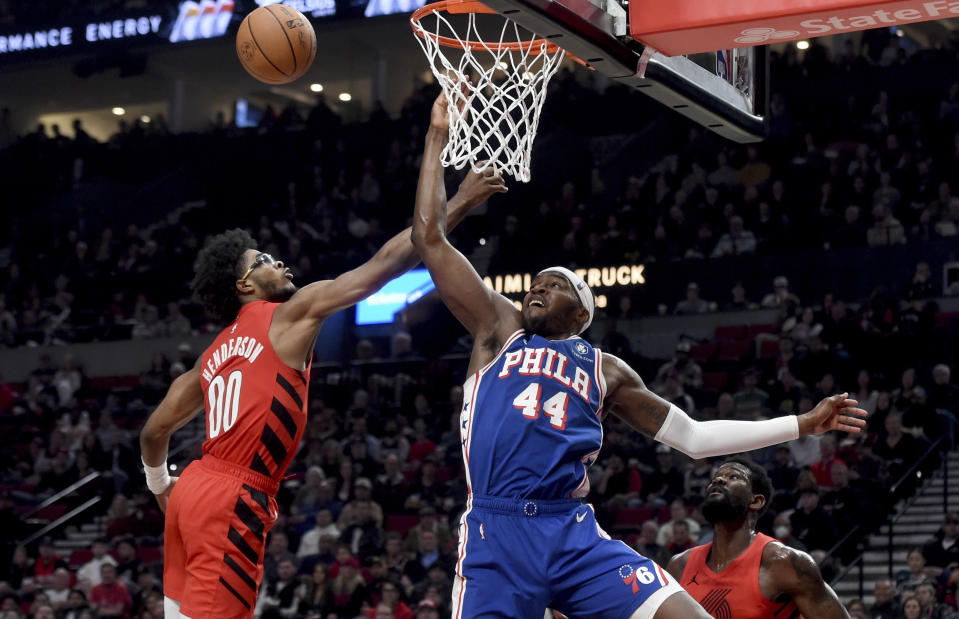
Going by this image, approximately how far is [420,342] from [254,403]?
43.1 ft

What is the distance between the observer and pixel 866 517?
11281mm

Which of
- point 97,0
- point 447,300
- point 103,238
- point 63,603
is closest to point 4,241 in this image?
point 103,238

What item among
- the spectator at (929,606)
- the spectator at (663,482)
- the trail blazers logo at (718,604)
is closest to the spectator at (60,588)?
the spectator at (663,482)

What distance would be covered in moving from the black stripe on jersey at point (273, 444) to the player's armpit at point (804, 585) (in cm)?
224

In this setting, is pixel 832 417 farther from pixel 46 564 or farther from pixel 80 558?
pixel 80 558

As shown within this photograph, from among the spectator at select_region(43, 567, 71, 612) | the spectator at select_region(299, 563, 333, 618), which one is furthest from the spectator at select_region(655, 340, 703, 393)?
the spectator at select_region(43, 567, 71, 612)

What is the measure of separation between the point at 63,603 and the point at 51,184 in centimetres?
1504

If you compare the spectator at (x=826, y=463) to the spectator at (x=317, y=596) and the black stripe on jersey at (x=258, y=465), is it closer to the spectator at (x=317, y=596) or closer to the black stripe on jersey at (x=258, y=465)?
the spectator at (x=317, y=596)

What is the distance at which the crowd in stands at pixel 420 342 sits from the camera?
1202 centimetres

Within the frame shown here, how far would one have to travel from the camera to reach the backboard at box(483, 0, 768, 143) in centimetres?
464

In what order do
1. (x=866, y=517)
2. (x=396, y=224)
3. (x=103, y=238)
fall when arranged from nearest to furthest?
(x=866, y=517) < (x=396, y=224) < (x=103, y=238)

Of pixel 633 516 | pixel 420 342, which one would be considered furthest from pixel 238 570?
pixel 420 342

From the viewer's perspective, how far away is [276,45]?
20.4 ft

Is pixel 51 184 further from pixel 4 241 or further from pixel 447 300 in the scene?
pixel 447 300
